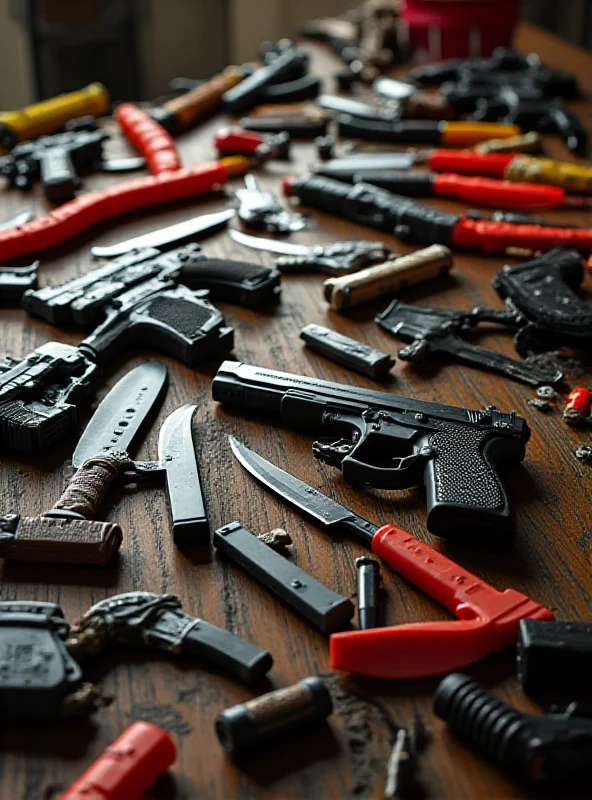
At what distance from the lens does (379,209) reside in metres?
2.64

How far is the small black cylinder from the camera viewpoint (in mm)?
1117

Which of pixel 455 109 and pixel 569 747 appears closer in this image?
pixel 569 747

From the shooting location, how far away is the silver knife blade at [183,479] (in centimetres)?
149

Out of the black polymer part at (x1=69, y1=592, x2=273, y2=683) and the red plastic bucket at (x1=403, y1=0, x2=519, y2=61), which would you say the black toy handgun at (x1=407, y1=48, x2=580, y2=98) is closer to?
the red plastic bucket at (x1=403, y1=0, x2=519, y2=61)

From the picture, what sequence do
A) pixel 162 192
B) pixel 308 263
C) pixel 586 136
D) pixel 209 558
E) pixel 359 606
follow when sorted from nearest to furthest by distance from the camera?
1. pixel 359 606
2. pixel 209 558
3. pixel 308 263
4. pixel 162 192
5. pixel 586 136

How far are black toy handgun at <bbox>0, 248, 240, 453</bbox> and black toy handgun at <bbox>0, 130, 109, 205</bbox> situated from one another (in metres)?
0.58

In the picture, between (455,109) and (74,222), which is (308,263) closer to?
(74,222)

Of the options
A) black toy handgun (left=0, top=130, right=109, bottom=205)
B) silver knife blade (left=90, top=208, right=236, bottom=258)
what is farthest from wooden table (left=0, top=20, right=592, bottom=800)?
black toy handgun (left=0, top=130, right=109, bottom=205)

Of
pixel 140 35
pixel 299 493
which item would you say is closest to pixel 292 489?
pixel 299 493

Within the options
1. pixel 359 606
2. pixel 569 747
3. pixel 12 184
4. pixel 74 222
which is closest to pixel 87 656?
pixel 359 606

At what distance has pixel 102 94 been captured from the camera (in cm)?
354

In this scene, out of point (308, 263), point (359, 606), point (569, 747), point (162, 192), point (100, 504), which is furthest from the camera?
point (162, 192)

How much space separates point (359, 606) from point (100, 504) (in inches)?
20.4

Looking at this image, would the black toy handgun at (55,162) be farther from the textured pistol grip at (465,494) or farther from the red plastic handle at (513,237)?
the textured pistol grip at (465,494)
